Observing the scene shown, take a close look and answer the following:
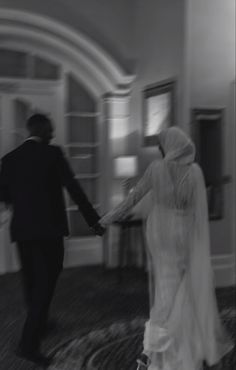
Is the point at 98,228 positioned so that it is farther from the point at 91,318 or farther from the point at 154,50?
the point at 154,50

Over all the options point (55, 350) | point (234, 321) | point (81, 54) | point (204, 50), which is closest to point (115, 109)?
point (81, 54)

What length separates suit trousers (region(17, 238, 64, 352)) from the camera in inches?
153

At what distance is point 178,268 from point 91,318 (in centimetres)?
174

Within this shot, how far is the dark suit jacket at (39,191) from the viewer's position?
151 inches

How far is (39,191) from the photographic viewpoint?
3.83m

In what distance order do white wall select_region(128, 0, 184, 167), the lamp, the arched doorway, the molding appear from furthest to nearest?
the lamp
the arched doorway
the molding
white wall select_region(128, 0, 184, 167)

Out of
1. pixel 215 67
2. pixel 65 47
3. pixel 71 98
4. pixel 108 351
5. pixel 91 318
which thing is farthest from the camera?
pixel 71 98

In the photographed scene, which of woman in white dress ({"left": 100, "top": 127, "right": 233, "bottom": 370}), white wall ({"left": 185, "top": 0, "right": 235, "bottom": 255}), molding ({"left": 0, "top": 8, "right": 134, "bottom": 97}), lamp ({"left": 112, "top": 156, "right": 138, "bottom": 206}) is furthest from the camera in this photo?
lamp ({"left": 112, "top": 156, "right": 138, "bottom": 206})

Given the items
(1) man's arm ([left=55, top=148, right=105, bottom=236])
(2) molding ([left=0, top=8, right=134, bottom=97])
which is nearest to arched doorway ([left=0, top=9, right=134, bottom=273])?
(2) molding ([left=0, top=8, right=134, bottom=97])

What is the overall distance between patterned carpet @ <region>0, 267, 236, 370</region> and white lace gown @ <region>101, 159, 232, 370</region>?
0.41 m

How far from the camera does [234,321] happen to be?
4.98 metres

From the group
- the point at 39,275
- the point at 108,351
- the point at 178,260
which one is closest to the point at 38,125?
the point at 39,275

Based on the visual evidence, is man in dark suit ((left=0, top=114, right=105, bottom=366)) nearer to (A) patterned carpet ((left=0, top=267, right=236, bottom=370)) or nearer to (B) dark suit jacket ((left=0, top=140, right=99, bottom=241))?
(B) dark suit jacket ((left=0, top=140, right=99, bottom=241))

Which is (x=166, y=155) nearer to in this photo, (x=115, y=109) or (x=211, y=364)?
(x=211, y=364)
